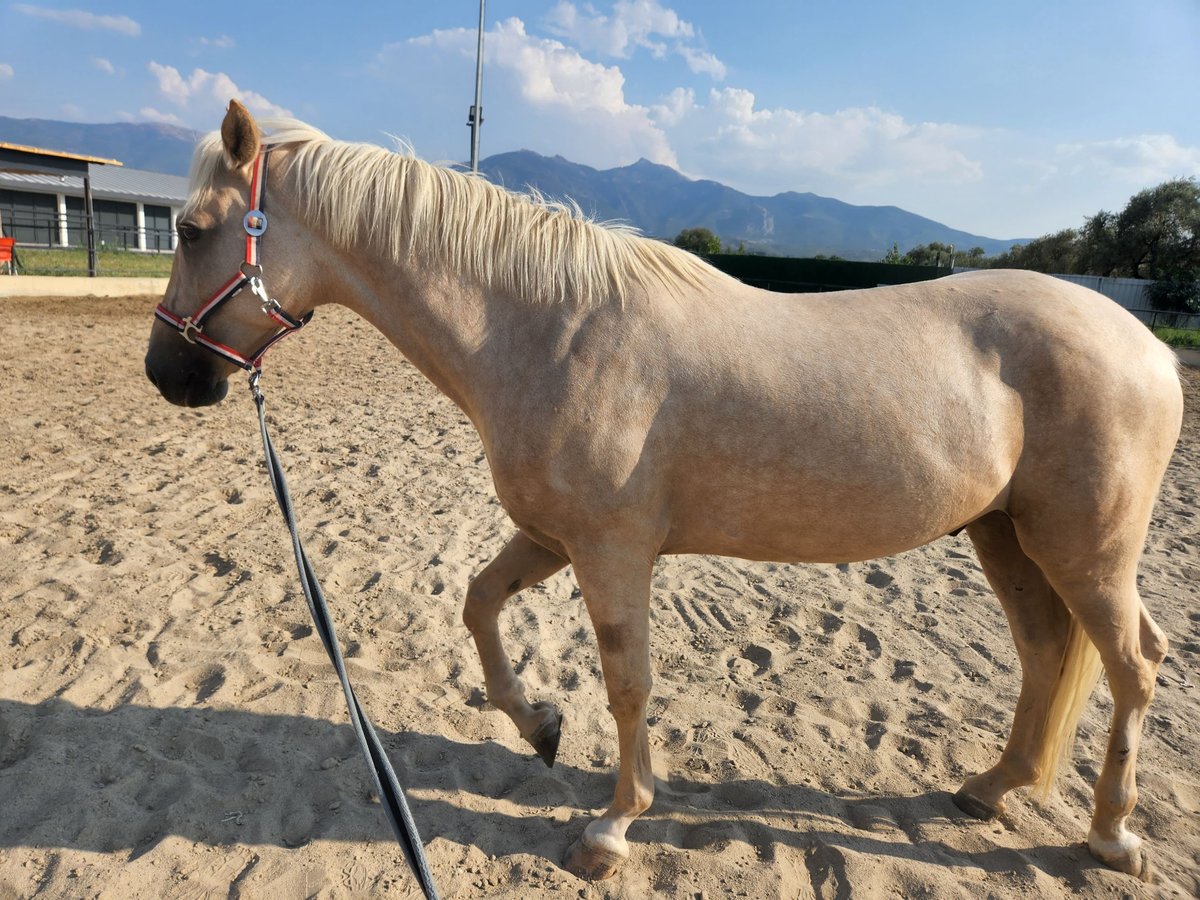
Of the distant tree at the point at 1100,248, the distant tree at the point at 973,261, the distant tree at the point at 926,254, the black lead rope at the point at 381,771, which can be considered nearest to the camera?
the black lead rope at the point at 381,771

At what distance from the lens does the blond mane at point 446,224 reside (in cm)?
216

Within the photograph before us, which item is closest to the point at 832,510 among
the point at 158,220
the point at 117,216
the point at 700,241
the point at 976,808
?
the point at 976,808

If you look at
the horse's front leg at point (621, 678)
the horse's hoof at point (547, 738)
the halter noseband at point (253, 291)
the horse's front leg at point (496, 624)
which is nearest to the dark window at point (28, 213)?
the halter noseband at point (253, 291)

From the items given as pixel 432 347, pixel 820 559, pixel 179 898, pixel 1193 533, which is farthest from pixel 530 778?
pixel 1193 533

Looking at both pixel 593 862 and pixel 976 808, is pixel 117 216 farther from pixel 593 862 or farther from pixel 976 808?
pixel 976 808

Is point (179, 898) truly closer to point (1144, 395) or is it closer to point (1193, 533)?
point (1144, 395)

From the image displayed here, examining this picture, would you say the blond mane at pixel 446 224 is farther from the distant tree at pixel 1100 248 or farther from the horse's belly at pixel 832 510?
the distant tree at pixel 1100 248

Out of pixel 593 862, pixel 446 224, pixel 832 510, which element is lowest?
pixel 593 862

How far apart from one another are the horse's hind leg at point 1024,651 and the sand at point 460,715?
12 cm

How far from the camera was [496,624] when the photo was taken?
280 centimetres

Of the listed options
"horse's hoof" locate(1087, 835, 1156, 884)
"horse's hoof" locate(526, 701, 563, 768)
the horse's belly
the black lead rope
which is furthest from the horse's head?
"horse's hoof" locate(1087, 835, 1156, 884)

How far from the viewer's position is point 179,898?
209cm

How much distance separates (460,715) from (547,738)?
46cm

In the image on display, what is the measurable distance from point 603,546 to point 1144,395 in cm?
172
